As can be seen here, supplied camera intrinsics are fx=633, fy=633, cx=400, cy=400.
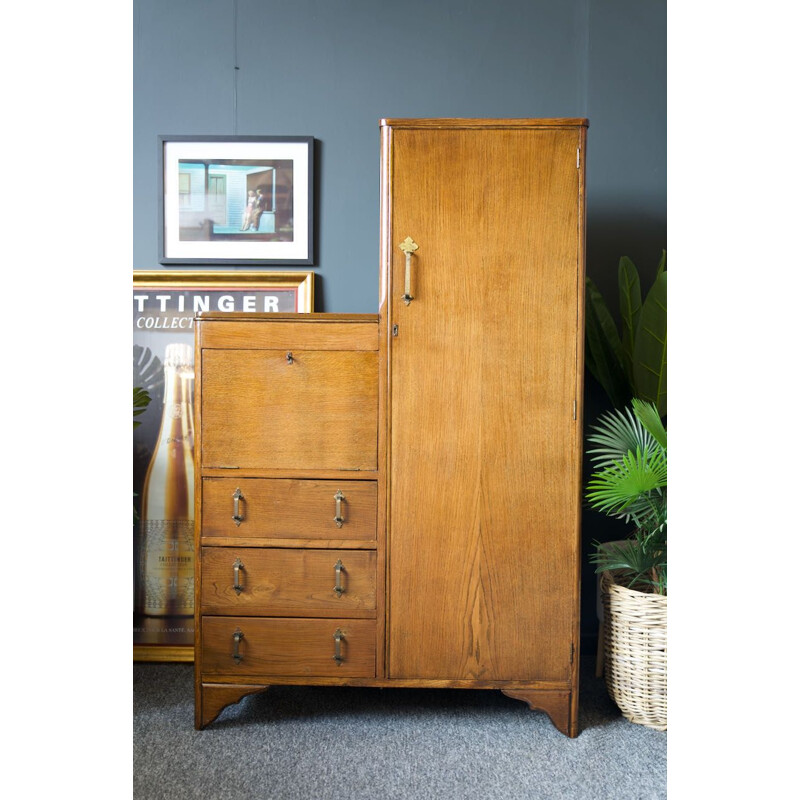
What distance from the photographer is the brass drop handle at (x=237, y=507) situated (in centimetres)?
173

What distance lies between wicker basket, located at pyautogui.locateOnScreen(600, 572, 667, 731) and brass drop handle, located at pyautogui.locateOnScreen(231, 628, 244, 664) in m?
1.05

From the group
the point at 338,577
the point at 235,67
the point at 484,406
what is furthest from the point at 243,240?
the point at 338,577

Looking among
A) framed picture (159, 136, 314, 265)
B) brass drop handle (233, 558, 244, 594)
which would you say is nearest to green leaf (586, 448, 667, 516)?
brass drop handle (233, 558, 244, 594)

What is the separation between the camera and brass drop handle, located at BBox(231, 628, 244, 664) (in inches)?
68.2

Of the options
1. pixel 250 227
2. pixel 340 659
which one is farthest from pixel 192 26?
pixel 340 659

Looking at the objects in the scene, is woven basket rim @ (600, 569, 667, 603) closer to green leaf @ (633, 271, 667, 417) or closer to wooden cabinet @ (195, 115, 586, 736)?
wooden cabinet @ (195, 115, 586, 736)

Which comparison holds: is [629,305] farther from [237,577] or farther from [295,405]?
[237,577]

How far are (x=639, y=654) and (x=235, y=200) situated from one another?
1927 mm

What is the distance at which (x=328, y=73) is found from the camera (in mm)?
2188
